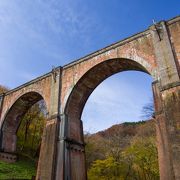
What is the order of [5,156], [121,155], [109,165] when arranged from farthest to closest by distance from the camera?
[121,155]
[109,165]
[5,156]

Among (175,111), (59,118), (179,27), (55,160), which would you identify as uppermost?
(179,27)

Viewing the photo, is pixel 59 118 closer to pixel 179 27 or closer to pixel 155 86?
pixel 155 86

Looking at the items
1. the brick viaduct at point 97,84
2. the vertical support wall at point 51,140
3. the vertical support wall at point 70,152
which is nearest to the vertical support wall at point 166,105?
the brick viaduct at point 97,84

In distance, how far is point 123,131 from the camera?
6028 cm

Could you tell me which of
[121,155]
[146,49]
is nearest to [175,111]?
[146,49]

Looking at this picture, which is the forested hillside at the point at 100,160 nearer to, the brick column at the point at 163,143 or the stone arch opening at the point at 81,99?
the stone arch opening at the point at 81,99

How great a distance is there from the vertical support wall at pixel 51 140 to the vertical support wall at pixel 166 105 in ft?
17.1

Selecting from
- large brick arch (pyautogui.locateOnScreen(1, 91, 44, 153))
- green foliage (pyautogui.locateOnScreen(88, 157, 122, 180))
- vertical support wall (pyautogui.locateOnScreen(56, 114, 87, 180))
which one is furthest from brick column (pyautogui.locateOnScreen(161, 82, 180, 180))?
green foliage (pyautogui.locateOnScreen(88, 157, 122, 180))

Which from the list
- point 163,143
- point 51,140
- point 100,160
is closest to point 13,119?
point 51,140

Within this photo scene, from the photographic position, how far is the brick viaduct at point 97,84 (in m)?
8.39

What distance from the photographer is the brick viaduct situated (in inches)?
330

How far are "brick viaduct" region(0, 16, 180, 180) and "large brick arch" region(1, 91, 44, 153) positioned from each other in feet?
2.50

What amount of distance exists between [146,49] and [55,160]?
674cm

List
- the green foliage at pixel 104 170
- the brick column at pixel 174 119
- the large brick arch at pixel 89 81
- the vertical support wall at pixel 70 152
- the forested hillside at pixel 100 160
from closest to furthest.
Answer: the brick column at pixel 174 119 → the vertical support wall at pixel 70 152 → the large brick arch at pixel 89 81 → the forested hillside at pixel 100 160 → the green foliage at pixel 104 170
